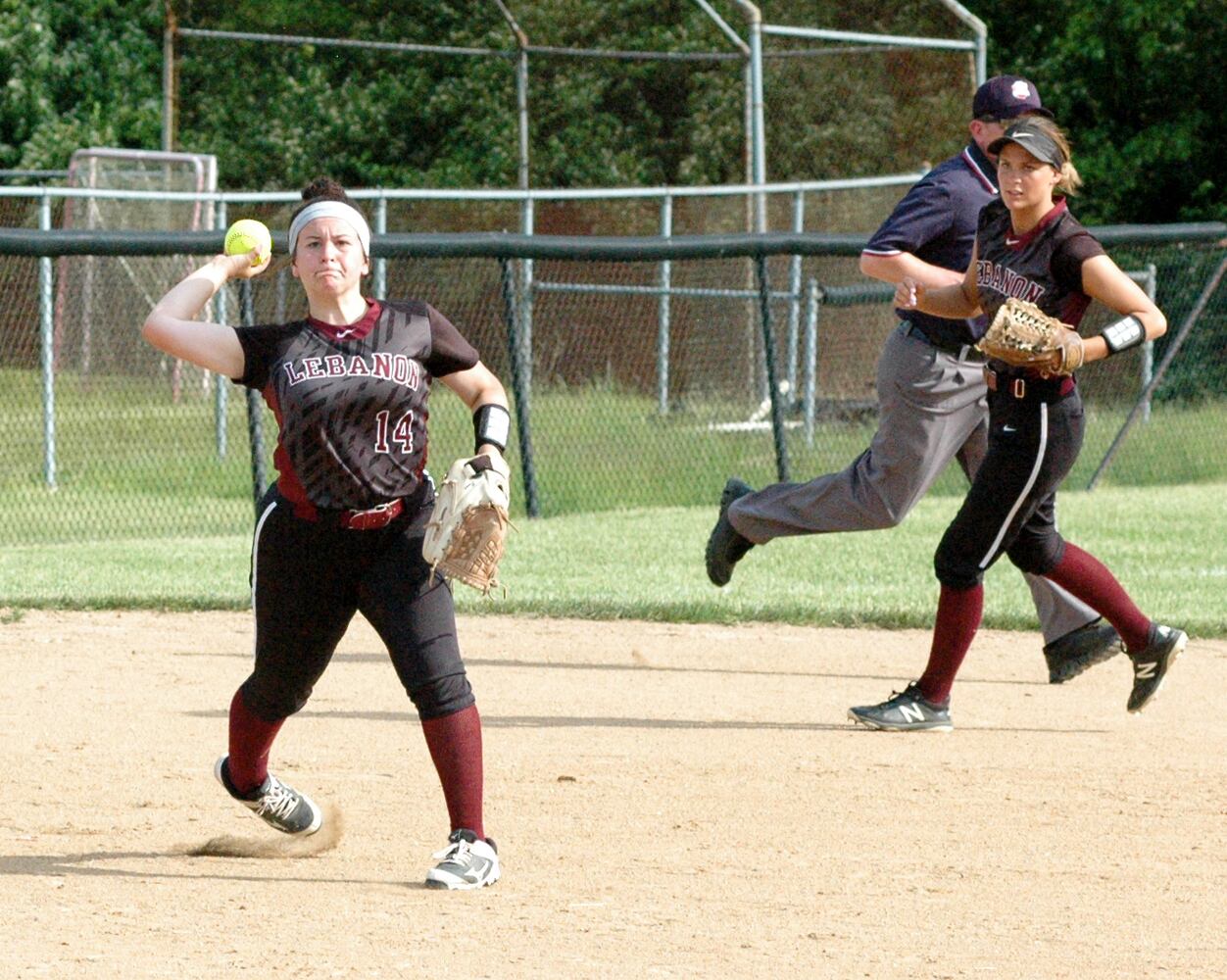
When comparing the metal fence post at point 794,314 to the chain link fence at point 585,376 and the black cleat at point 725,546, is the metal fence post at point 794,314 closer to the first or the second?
the chain link fence at point 585,376

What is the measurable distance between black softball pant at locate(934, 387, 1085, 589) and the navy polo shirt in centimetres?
70

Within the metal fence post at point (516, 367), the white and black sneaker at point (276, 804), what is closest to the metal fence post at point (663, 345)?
the metal fence post at point (516, 367)

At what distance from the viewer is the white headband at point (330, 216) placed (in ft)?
14.1

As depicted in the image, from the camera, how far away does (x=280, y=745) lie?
19.2ft

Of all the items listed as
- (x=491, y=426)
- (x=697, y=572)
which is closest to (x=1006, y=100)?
(x=491, y=426)

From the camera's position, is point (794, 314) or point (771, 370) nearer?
point (771, 370)

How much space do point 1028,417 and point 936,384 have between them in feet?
2.52

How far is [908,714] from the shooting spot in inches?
240

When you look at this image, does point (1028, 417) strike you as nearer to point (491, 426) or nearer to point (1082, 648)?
point (1082, 648)

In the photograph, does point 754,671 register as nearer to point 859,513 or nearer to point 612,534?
point 859,513

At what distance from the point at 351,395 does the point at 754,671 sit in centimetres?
327

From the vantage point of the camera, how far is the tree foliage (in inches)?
793

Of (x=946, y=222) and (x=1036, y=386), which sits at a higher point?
(x=946, y=222)

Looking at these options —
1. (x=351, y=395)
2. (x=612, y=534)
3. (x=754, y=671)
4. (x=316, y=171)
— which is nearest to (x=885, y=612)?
(x=754, y=671)
